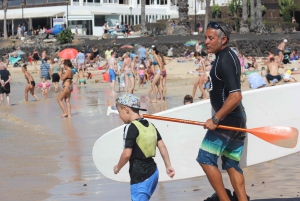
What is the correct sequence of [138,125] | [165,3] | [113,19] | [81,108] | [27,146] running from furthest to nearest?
1. [165,3]
2. [113,19]
3. [81,108]
4. [27,146]
5. [138,125]

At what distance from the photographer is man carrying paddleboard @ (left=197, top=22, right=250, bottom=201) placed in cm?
475

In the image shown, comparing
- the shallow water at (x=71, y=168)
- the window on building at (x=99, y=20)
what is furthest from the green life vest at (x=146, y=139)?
the window on building at (x=99, y=20)

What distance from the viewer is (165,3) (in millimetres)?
73438

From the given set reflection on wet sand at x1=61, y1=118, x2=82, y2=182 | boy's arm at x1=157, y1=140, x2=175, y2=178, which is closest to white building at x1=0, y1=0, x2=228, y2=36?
reflection on wet sand at x1=61, y1=118, x2=82, y2=182

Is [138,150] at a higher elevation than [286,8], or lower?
lower

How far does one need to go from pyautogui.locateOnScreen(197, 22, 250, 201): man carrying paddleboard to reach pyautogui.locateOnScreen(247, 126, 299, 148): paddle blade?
34cm

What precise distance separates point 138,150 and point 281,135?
1.35 m

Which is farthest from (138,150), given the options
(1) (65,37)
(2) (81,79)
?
(1) (65,37)

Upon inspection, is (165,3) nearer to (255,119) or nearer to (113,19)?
(113,19)

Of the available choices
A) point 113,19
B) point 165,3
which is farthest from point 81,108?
point 165,3

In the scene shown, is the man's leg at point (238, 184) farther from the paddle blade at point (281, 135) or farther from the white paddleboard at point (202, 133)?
the white paddleboard at point (202, 133)

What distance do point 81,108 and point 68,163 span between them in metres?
8.07

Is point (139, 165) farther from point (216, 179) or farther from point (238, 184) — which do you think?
point (238, 184)

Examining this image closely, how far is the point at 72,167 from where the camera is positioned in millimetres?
8727
